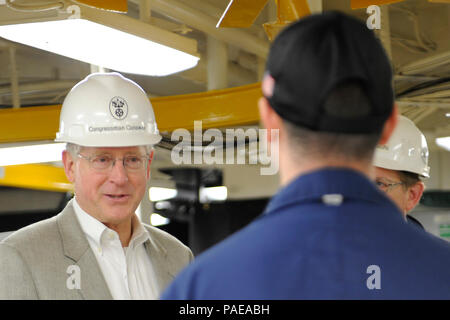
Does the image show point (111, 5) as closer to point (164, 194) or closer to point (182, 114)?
point (182, 114)

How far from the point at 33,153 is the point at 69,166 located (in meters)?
2.35

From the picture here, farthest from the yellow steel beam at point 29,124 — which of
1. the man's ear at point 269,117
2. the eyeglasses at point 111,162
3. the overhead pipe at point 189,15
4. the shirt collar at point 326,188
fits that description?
the shirt collar at point 326,188

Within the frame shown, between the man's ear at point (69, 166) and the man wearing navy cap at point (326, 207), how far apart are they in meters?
1.70

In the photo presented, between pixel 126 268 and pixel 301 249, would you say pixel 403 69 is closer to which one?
pixel 126 268

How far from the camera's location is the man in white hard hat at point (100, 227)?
8.16 feet

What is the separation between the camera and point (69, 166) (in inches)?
113

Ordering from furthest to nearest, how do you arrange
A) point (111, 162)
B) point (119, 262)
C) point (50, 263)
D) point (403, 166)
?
point (403, 166) → point (111, 162) → point (119, 262) → point (50, 263)

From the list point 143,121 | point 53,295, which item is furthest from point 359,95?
point 143,121

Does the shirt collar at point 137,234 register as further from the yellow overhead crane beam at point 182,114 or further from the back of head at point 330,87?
the yellow overhead crane beam at point 182,114

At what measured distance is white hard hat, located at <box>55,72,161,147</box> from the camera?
2.84 meters

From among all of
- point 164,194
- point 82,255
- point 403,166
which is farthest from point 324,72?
point 164,194

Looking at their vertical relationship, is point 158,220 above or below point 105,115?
below

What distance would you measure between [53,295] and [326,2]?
12.6 ft

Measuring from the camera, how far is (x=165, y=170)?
39.0 ft
